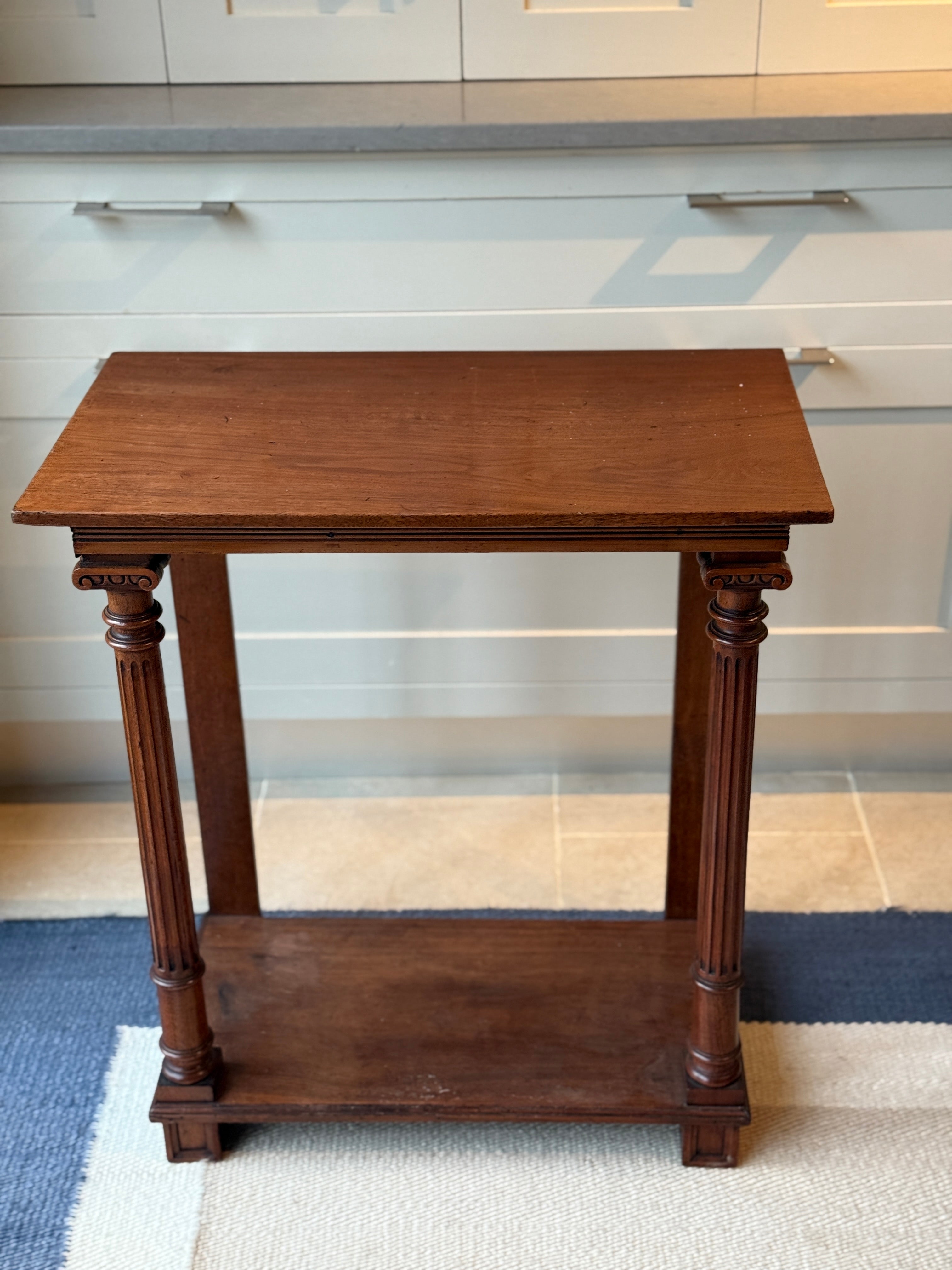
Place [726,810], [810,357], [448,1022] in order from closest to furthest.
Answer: [726,810] → [448,1022] → [810,357]

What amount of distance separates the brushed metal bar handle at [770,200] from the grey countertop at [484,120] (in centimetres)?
7

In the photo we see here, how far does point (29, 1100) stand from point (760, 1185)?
901 mm

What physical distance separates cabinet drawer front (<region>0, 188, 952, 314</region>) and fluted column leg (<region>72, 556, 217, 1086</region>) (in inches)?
27.0

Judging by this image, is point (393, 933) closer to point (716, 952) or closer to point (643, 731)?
point (716, 952)

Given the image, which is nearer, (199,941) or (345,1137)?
(345,1137)

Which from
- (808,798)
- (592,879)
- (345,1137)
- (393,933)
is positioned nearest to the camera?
(345,1137)

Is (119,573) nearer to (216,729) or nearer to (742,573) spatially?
(216,729)

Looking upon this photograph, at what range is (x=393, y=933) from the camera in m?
1.83

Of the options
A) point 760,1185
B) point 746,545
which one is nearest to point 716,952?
point 760,1185

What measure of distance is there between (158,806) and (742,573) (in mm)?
654

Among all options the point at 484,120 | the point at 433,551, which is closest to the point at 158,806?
the point at 433,551

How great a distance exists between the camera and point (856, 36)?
2041 mm

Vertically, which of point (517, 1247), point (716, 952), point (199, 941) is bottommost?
point (517, 1247)

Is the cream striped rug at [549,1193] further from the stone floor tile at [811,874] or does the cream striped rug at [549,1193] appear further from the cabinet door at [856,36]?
the cabinet door at [856,36]
